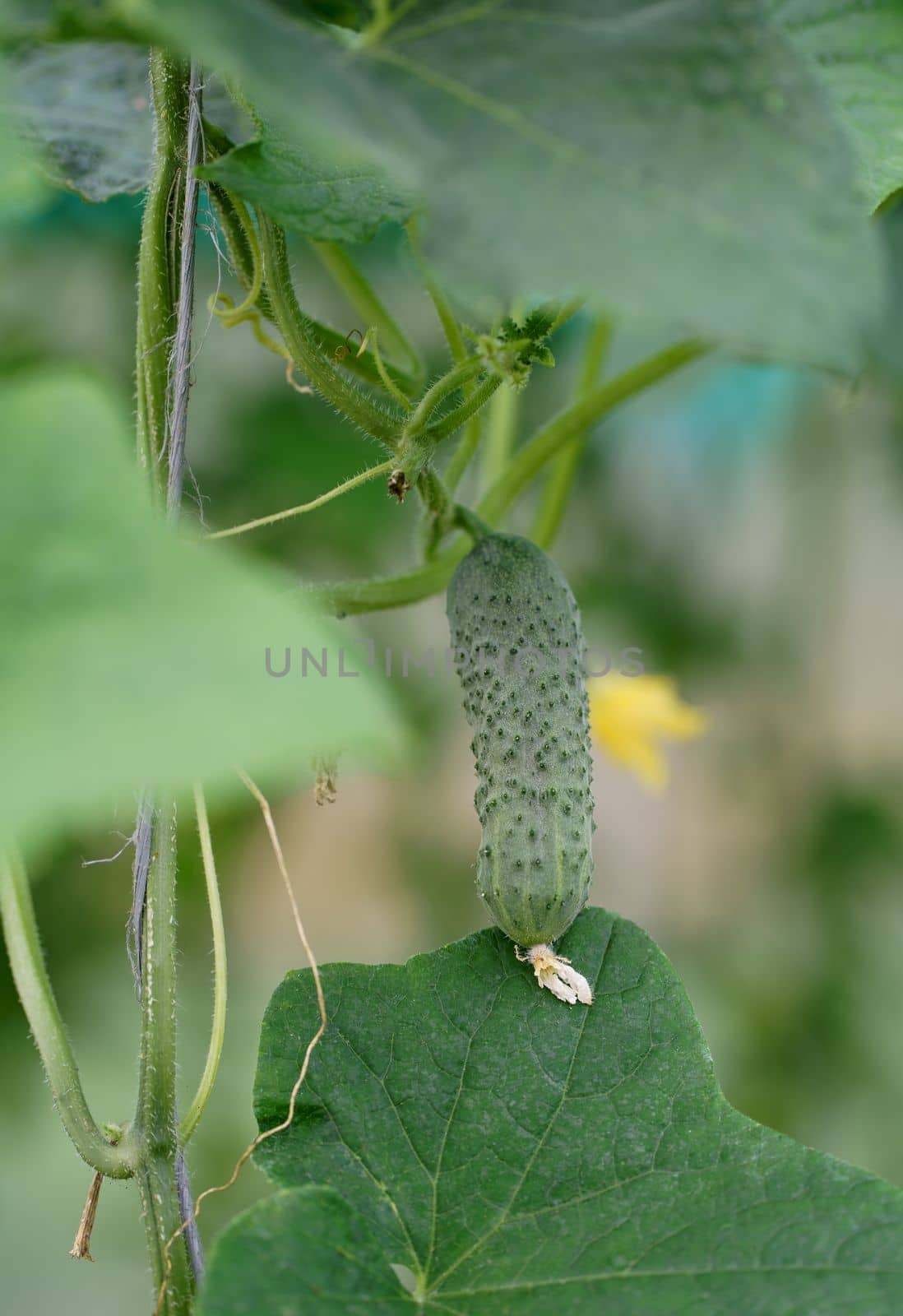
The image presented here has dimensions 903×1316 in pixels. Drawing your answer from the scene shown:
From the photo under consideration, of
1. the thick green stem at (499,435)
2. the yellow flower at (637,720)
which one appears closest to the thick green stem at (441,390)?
the thick green stem at (499,435)

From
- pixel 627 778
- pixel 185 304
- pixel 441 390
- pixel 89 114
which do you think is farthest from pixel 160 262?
pixel 627 778

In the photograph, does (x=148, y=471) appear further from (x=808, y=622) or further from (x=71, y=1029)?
Result: (x=808, y=622)

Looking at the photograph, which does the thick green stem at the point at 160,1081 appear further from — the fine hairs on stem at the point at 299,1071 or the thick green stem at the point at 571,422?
the thick green stem at the point at 571,422

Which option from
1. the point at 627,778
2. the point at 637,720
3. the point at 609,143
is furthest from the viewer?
the point at 627,778

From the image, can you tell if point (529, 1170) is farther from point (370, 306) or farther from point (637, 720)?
point (637, 720)

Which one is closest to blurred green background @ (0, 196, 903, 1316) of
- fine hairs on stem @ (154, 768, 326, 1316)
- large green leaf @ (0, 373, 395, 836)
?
fine hairs on stem @ (154, 768, 326, 1316)

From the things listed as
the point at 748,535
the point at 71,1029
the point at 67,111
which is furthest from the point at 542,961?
the point at 748,535

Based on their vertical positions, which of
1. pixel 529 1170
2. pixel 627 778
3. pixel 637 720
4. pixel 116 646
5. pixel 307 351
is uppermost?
pixel 307 351
